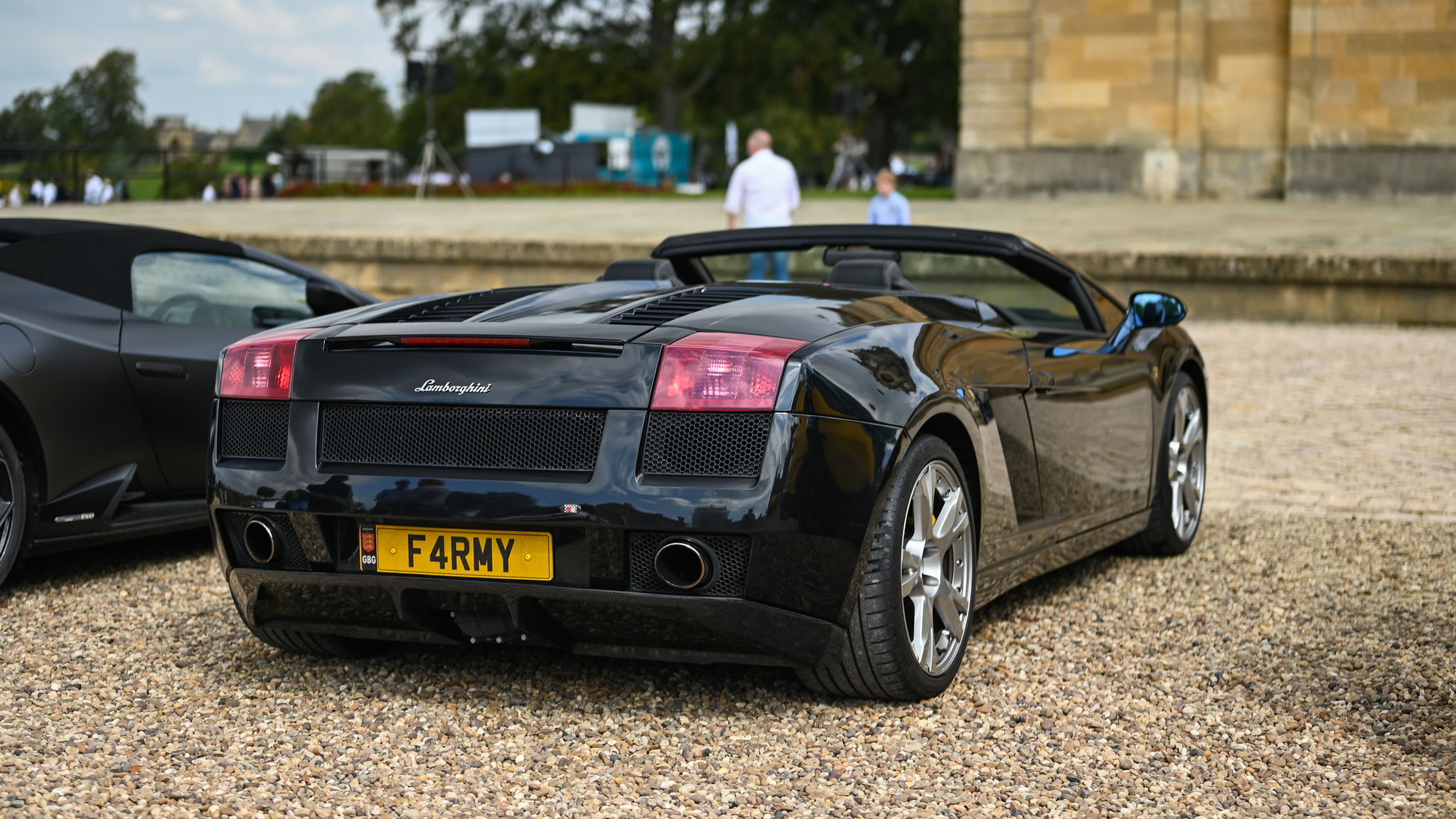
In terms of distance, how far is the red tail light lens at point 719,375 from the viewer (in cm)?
348

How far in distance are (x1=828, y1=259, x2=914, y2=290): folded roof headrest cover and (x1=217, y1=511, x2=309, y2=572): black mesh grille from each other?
172 cm

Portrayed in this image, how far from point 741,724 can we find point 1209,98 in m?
22.2

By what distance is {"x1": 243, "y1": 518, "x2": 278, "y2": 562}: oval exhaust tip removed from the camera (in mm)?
3797

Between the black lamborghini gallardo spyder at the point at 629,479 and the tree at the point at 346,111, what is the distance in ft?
355

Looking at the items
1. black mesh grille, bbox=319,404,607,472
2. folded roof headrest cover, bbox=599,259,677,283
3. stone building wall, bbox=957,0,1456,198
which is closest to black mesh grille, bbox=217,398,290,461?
black mesh grille, bbox=319,404,607,472

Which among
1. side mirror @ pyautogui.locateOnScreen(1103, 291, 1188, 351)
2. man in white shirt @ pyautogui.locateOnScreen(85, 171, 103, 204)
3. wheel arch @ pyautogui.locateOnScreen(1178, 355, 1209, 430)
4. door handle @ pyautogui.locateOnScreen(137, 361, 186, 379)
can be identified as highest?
man in white shirt @ pyautogui.locateOnScreen(85, 171, 103, 204)

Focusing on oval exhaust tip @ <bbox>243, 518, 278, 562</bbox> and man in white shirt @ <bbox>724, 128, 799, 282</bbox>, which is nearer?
oval exhaust tip @ <bbox>243, 518, 278, 562</bbox>

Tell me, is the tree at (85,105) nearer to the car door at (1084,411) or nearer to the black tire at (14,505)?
the black tire at (14,505)

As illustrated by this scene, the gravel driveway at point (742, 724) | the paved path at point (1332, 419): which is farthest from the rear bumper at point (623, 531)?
the paved path at point (1332, 419)

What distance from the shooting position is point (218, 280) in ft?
20.1

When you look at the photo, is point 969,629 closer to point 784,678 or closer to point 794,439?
point 784,678

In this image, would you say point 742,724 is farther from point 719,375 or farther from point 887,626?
point 719,375

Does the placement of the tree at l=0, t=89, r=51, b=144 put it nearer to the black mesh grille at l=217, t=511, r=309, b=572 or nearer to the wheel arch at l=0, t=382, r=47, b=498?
the wheel arch at l=0, t=382, r=47, b=498

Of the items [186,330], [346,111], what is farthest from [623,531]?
[346,111]
